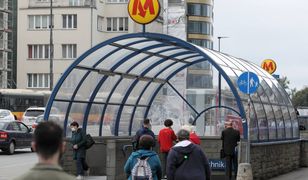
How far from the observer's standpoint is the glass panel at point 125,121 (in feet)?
74.6

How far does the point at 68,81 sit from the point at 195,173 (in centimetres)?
1077

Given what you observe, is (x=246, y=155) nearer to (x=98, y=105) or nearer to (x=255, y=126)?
(x=255, y=126)

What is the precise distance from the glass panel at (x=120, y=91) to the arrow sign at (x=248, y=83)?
187 inches

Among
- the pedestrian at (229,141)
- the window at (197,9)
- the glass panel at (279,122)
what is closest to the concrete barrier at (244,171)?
the pedestrian at (229,141)

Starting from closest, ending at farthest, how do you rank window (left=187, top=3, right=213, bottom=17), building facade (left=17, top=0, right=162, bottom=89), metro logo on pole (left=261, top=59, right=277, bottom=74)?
metro logo on pole (left=261, top=59, right=277, bottom=74) < building facade (left=17, top=0, right=162, bottom=89) < window (left=187, top=3, right=213, bottom=17)

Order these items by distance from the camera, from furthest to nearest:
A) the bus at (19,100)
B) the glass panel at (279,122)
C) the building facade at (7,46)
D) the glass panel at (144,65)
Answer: the building facade at (7,46), the bus at (19,100), the glass panel at (279,122), the glass panel at (144,65)

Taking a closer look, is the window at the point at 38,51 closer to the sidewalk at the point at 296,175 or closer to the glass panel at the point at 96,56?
the sidewalk at the point at 296,175

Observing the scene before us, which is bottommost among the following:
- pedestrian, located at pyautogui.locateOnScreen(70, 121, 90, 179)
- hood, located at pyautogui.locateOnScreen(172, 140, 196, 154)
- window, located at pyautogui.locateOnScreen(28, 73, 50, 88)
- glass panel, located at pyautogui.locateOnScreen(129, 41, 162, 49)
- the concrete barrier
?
the concrete barrier

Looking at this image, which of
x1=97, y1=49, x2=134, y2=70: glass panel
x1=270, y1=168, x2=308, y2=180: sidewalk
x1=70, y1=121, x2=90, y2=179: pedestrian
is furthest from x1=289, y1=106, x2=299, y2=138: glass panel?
x1=70, y1=121, x2=90, y2=179: pedestrian

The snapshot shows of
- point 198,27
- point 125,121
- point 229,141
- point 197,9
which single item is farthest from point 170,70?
point 197,9

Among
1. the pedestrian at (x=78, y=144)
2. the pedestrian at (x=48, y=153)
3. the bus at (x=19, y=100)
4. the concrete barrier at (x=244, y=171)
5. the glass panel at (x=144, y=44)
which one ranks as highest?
the glass panel at (x=144, y=44)

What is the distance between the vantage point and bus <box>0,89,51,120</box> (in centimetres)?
5306

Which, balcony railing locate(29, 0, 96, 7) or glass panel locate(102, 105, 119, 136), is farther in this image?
balcony railing locate(29, 0, 96, 7)

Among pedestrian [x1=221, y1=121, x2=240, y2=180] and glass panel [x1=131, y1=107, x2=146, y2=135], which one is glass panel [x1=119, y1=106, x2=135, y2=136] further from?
pedestrian [x1=221, y1=121, x2=240, y2=180]
